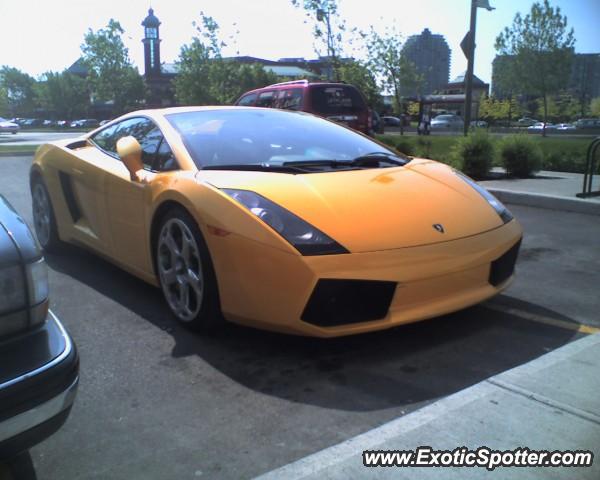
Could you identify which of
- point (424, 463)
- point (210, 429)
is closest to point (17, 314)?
point (210, 429)

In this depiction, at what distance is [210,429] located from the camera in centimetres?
224

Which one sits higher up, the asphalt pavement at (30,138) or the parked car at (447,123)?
the parked car at (447,123)

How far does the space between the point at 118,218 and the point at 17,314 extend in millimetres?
2000

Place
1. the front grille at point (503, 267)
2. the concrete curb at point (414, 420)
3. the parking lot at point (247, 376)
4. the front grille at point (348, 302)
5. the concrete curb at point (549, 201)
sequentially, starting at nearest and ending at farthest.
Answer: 1. the concrete curb at point (414, 420)
2. the parking lot at point (247, 376)
3. the front grille at point (348, 302)
4. the front grille at point (503, 267)
5. the concrete curb at point (549, 201)

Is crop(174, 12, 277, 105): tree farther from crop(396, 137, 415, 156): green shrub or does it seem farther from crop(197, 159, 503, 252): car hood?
crop(197, 159, 503, 252): car hood

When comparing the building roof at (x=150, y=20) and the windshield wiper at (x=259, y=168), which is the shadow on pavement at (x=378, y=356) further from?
the building roof at (x=150, y=20)

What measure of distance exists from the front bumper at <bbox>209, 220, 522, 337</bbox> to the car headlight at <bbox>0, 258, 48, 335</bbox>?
1.04 metres

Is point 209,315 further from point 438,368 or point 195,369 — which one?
point 438,368

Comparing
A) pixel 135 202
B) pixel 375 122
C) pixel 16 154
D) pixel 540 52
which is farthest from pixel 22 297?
pixel 540 52

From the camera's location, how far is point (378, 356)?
2.85 m

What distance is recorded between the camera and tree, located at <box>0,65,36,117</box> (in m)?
84.5

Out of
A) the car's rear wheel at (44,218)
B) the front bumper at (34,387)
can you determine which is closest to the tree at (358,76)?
the car's rear wheel at (44,218)

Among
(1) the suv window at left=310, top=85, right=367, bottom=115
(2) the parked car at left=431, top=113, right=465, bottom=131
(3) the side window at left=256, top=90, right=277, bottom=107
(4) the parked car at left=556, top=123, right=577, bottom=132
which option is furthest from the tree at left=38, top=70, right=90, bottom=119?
(1) the suv window at left=310, top=85, right=367, bottom=115

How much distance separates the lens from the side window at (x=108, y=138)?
13.6ft
